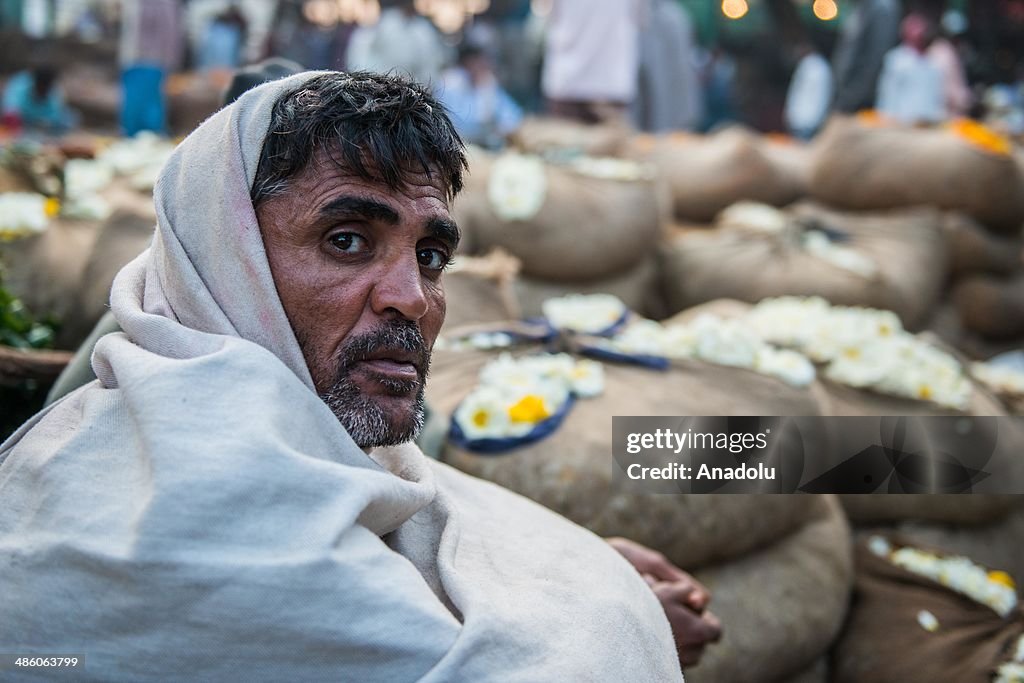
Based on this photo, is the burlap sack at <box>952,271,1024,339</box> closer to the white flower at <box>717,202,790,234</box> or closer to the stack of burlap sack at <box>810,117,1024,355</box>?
the stack of burlap sack at <box>810,117,1024,355</box>

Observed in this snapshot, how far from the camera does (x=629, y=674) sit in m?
1.44

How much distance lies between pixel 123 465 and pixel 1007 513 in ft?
10.8

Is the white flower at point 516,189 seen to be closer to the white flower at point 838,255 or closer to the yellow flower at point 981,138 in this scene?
the white flower at point 838,255

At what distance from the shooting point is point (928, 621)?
2799 millimetres

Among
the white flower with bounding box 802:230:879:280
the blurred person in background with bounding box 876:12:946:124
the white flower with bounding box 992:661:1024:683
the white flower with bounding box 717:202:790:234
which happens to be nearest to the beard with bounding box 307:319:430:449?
the white flower with bounding box 992:661:1024:683

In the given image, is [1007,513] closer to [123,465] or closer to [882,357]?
[882,357]

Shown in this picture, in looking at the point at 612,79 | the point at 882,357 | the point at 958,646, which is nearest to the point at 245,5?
the point at 612,79

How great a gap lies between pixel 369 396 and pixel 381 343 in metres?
0.08

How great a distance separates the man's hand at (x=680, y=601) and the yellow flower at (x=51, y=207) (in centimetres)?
258

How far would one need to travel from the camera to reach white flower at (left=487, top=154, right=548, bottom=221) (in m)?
4.30

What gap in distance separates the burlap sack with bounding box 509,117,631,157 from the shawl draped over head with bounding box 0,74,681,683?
4.17 meters

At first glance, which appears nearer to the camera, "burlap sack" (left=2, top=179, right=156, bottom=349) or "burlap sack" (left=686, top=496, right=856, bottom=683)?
"burlap sack" (left=686, top=496, right=856, bottom=683)

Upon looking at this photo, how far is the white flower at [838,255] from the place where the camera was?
458 centimetres

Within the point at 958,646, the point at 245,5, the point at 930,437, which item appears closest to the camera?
the point at 958,646
